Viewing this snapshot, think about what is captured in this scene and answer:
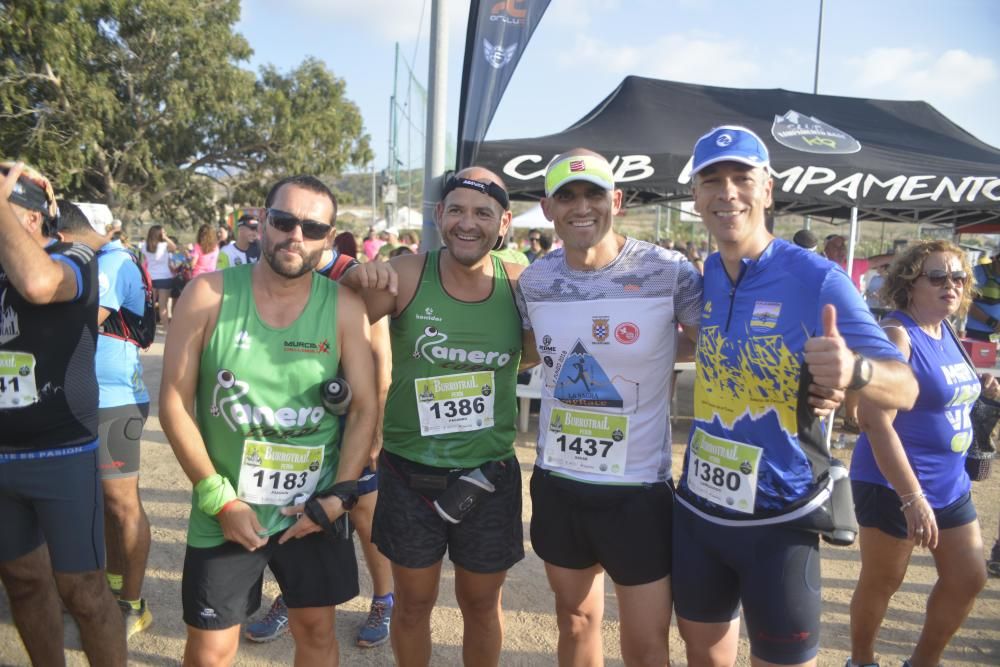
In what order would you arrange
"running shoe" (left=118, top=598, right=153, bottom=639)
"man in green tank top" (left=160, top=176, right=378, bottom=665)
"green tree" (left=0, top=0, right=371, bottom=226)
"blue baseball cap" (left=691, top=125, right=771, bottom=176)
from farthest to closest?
"green tree" (left=0, top=0, right=371, bottom=226) → "running shoe" (left=118, top=598, right=153, bottom=639) → "man in green tank top" (left=160, top=176, right=378, bottom=665) → "blue baseball cap" (left=691, top=125, right=771, bottom=176)

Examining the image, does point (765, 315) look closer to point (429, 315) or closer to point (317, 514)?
point (429, 315)

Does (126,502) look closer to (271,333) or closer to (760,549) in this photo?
(271,333)

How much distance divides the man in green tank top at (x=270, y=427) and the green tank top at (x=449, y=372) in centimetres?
28

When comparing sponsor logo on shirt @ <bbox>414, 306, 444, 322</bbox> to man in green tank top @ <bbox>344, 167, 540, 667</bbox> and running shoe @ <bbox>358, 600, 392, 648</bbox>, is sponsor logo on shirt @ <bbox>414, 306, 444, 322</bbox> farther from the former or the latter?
running shoe @ <bbox>358, 600, 392, 648</bbox>

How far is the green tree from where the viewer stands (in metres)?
21.9

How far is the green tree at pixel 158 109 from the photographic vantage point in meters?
21.9

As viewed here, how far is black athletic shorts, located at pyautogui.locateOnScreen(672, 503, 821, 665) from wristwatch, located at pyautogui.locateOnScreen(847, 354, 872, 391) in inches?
20.6

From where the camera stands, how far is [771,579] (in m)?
2.03

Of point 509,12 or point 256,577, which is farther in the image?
point 509,12

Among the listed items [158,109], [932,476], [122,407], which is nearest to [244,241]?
[122,407]

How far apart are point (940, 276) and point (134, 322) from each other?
12.6 ft

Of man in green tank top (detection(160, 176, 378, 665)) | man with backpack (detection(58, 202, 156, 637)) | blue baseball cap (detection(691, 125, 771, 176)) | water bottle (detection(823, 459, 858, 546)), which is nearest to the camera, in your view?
water bottle (detection(823, 459, 858, 546))

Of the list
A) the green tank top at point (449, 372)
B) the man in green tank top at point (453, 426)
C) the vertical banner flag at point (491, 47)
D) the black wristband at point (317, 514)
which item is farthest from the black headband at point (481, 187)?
the vertical banner flag at point (491, 47)

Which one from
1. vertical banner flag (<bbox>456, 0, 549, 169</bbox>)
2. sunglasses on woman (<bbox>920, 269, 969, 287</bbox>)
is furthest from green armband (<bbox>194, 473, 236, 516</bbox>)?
vertical banner flag (<bbox>456, 0, 549, 169</bbox>)
